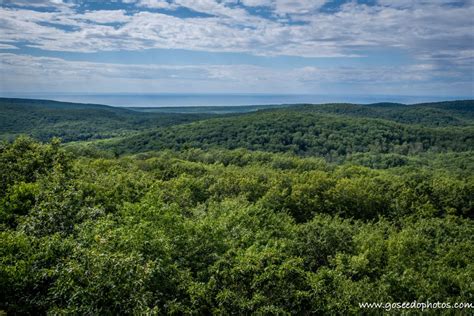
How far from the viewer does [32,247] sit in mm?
15266

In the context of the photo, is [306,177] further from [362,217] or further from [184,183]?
[184,183]

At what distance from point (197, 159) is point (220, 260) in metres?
79.8

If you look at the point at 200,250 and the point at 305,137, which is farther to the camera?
the point at 305,137

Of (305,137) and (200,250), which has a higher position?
(200,250)

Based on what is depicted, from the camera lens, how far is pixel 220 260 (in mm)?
17000

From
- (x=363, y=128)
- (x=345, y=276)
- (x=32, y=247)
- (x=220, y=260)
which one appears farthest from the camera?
(x=363, y=128)

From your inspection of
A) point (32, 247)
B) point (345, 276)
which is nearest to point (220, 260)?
point (345, 276)

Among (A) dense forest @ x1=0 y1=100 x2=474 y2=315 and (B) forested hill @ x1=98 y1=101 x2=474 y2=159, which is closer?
(A) dense forest @ x1=0 y1=100 x2=474 y2=315

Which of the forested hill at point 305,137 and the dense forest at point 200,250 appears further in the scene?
the forested hill at point 305,137

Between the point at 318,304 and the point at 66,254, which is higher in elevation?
the point at 66,254

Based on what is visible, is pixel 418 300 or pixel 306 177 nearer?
pixel 418 300

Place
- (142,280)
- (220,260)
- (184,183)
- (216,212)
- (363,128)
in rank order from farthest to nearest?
(363,128), (184,183), (216,212), (220,260), (142,280)

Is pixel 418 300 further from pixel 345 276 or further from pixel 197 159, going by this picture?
pixel 197 159

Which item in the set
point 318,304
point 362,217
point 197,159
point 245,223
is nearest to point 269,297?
point 318,304
